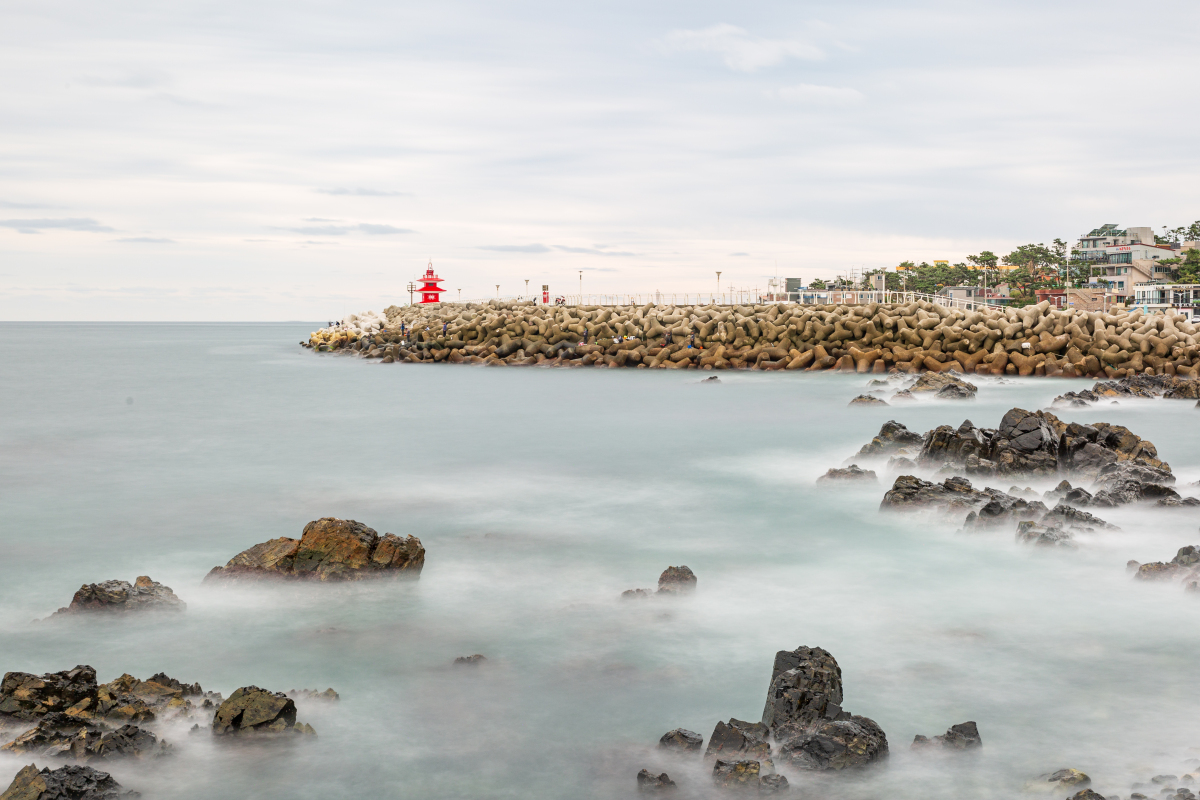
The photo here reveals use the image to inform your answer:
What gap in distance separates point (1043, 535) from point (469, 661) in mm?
5289

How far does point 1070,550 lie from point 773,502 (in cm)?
335

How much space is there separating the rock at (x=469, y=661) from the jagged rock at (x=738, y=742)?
67.7 inches

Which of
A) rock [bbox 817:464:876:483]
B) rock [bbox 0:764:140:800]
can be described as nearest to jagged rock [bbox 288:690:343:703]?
rock [bbox 0:764:140:800]

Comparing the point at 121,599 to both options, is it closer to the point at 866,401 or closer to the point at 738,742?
the point at 738,742

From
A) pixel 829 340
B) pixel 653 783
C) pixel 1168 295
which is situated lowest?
pixel 653 783

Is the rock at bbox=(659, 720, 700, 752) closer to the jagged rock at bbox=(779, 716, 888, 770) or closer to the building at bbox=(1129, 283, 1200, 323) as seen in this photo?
the jagged rock at bbox=(779, 716, 888, 770)

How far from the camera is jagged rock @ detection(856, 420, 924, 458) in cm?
1288

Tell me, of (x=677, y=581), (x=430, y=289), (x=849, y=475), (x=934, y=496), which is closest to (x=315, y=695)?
(x=677, y=581)

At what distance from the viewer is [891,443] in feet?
42.6

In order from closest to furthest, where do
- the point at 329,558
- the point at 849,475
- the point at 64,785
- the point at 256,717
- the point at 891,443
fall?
the point at 64,785
the point at 256,717
the point at 329,558
the point at 849,475
the point at 891,443

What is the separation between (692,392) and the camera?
2494 centimetres

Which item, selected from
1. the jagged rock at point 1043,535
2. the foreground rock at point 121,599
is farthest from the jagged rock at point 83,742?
the jagged rock at point 1043,535

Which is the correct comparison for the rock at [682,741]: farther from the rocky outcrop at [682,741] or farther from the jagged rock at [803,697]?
the jagged rock at [803,697]

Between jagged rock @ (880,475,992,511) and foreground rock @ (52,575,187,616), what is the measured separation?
21.9 feet
